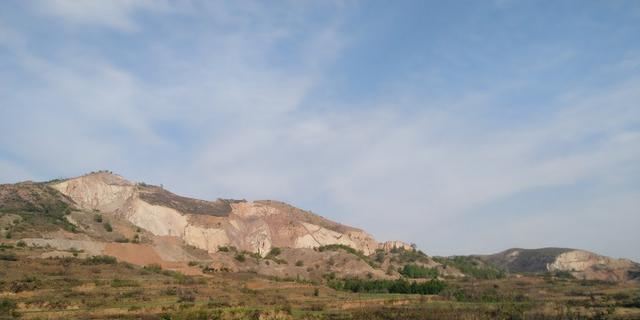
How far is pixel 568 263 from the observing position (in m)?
124

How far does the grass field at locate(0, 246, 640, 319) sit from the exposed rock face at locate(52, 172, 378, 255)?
32.5m

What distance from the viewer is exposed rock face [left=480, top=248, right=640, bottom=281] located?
10224cm

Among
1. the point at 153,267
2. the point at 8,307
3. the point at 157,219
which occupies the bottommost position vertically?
the point at 8,307

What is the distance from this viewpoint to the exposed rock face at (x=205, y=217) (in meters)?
89.2

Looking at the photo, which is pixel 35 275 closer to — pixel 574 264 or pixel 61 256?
pixel 61 256

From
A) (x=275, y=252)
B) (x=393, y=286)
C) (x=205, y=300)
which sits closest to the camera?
(x=205, y=300)

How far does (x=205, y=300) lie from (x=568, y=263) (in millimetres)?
108075

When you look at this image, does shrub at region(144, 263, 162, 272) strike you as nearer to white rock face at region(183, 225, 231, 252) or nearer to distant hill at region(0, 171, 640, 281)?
distant hill at region(0, 171, 640, 281)

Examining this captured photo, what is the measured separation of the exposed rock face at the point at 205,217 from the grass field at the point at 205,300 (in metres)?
32.5

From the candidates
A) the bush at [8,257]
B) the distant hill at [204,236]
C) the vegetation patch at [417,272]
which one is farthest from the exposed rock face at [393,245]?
the bush at [8,257]

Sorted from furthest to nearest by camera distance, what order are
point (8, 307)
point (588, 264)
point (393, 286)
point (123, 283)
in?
point (588, 264)
point (393, 286)
point (123, 283)
point (8, 307)

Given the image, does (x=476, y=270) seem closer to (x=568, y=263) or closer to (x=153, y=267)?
(x=568, y=263)

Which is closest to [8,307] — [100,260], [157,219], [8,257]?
[8,257]

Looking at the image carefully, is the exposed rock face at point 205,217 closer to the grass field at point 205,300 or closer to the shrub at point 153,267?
the shrub at point 153,267
